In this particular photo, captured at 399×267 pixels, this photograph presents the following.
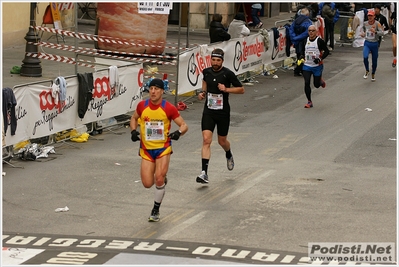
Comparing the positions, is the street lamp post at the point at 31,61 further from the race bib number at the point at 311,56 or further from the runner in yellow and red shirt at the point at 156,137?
the runner in yellow and red shirt at the point at 156,137

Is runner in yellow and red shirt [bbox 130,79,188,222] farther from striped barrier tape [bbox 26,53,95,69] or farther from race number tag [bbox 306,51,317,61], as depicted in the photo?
race number tag [bbox 306,51,317,61]

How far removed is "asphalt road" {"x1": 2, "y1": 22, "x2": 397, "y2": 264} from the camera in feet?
33.1

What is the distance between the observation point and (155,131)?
1098 cm

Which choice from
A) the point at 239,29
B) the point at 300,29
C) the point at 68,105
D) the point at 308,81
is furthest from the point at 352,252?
the point at 300,29

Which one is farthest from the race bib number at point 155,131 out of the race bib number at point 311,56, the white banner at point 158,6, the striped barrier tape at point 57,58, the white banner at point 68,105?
the race bib number at point 311,56

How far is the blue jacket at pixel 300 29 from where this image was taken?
23.9m

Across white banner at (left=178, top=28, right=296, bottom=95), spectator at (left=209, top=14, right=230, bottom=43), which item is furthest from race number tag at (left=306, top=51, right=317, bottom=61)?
spectator at (left=209, top=14, right=230, bottom=43)

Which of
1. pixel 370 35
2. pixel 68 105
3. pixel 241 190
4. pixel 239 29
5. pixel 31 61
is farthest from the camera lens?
pixel 239 29

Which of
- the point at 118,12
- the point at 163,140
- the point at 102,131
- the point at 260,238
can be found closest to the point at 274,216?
the point at 260,238

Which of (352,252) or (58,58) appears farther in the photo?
(58,58)

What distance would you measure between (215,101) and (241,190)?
1495 millimetres

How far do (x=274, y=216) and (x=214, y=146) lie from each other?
499 centimetres

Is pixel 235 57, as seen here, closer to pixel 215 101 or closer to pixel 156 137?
pixel 215 101

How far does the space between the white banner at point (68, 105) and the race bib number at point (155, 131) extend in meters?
3.81
